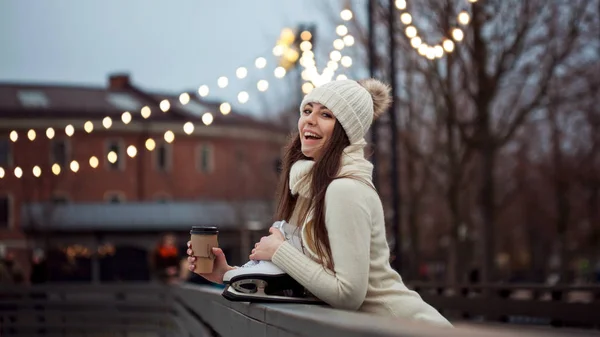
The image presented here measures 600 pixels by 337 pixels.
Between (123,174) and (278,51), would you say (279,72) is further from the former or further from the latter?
(123,174)

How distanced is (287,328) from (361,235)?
0.57 metres

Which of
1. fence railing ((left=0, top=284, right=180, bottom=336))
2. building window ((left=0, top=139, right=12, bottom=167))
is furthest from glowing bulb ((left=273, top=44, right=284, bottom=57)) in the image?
building window ((left=0, top=139, right=12, bottom=167))

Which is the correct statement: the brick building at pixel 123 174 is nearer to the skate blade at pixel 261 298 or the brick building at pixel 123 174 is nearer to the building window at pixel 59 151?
the building window at pixel 59 151

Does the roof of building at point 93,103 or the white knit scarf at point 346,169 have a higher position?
the roof of building at point 93,103

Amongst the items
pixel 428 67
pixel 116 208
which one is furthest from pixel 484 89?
pixel 116 208

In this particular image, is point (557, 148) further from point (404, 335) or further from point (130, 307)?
point (404, 335)

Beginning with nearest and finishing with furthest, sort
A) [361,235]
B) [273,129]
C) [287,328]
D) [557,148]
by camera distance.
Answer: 1. [287,328]
2. [361,235]
3. [557,148]
4. [273,129]

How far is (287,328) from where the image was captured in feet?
15.8

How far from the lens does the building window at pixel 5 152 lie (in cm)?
8006

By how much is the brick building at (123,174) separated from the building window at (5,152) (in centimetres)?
6

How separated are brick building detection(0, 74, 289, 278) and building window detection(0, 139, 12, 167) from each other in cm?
6

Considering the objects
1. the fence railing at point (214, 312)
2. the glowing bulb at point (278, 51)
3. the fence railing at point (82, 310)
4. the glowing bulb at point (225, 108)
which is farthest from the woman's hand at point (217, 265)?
the fence railing at point (82, 310)

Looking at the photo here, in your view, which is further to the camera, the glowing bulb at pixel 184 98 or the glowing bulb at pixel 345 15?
the glowing bulb at pixel 345 15

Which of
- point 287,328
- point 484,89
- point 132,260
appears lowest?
point 132,260
